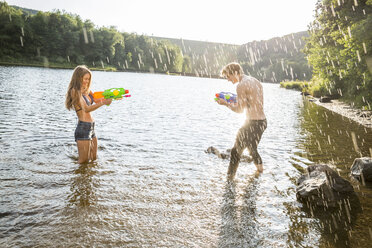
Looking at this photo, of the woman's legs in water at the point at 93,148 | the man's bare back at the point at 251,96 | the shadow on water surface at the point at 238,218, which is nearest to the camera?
the shadow on water surface at the point at 238,218

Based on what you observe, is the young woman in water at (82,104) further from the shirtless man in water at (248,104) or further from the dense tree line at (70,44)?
the dense tree line at (70,44)

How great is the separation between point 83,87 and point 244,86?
13.1 feet

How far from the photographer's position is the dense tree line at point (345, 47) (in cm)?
1779

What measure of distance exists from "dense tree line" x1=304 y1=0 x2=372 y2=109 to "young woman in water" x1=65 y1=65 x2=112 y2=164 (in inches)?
691

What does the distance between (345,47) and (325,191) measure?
95.6ft

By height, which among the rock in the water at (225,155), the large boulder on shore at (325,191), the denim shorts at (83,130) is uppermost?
the denim shorts at (83,130)

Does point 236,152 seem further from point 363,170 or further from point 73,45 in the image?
point 73,45

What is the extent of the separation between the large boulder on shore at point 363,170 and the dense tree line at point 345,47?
43.2 feet

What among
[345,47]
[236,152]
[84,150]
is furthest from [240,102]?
[345,47]

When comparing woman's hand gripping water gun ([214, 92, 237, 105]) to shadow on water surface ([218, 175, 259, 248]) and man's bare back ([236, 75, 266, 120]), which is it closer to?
man's bare back ([236, 75, 266, 120])

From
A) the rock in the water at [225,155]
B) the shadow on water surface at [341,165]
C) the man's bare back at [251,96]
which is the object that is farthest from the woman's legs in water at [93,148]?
the shadow on water surface at [341,165]

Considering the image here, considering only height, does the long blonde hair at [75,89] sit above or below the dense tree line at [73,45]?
below

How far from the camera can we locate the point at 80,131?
6266 mm

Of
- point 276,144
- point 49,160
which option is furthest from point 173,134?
point 49,160
